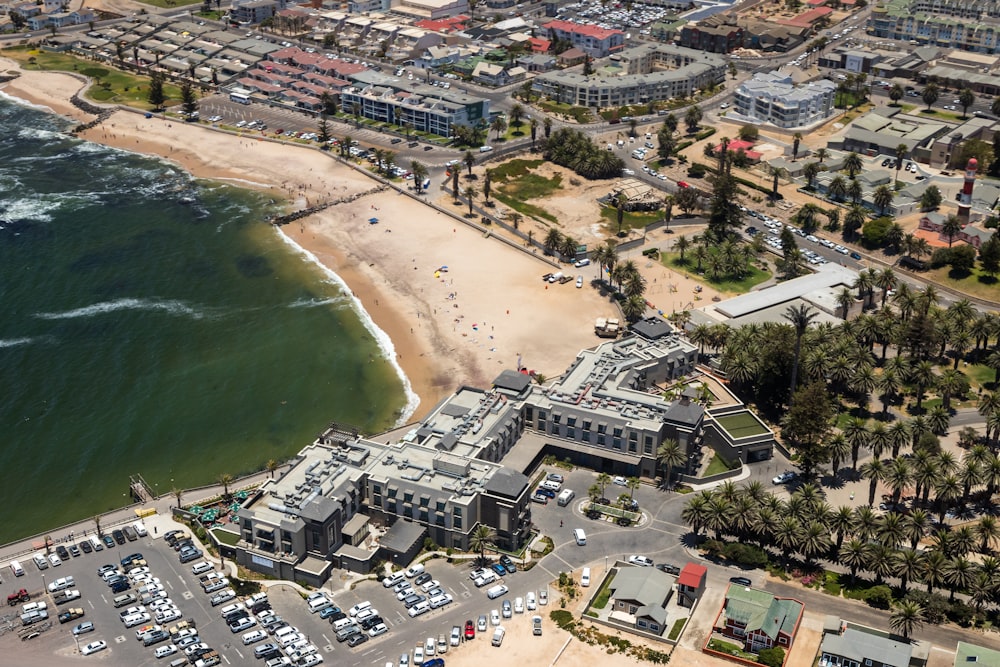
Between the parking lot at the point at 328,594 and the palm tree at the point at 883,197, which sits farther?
the palm tree at the point at 883,197

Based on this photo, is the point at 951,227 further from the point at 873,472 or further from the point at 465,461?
the point at 465,461

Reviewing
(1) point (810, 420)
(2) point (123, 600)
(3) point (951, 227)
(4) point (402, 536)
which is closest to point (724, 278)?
(3) point (951, 227)

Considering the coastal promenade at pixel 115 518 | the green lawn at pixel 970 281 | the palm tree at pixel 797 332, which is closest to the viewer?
the coastal promenade at pixel 115 518

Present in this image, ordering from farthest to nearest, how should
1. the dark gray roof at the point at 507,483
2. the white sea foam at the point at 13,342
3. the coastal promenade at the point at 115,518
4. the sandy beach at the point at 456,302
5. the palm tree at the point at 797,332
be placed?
the white sea foam at the point at 13,342 < the sandy beach at the point at 456,302 < the palm tree at the point at 797,332 < the coastal promenade at the point at 115,518 < the dark gray roof at the point at 507,483

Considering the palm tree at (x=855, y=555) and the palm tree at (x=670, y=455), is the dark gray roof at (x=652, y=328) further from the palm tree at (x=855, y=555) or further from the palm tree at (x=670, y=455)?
the palm tree at (x=855, y=555)

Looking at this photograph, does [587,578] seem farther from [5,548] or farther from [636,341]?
[5,548]

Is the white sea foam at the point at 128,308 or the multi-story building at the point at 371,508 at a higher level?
the multi-story building at the point at 371,508

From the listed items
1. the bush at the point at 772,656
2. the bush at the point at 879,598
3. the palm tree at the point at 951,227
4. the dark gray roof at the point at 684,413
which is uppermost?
the palm tree at the point at 951,227

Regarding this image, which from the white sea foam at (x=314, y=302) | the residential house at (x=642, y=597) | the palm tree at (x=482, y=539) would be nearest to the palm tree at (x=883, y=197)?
the white sea foam at (x=314, y=302)
